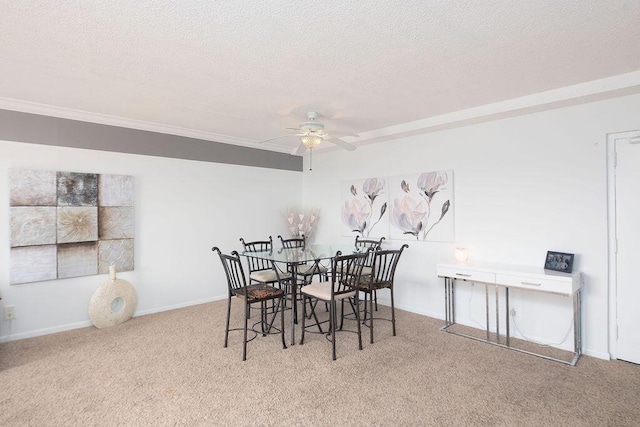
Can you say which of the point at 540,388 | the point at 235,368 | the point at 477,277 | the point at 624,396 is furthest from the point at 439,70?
the point at 235,368

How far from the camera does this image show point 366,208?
4941 mm

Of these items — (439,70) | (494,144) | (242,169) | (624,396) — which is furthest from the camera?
(242,169)

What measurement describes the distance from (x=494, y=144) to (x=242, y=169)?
351 cm

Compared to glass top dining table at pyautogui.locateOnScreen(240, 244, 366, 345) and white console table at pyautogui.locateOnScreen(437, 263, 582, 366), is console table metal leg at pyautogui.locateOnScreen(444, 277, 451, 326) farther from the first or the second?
glass top dining table at pyautogui.locateOnScreen(240, 244, 366, 345)

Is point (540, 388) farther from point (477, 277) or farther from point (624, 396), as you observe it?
point (477, 277)

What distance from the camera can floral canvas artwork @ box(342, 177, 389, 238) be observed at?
4727mm

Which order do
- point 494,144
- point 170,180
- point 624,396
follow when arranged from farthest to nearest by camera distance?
point 170,180 < point 494,144 < point 624,396

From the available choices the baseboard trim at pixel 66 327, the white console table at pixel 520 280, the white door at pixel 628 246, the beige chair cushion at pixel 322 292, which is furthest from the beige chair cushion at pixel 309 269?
the white door at pixel 628 246

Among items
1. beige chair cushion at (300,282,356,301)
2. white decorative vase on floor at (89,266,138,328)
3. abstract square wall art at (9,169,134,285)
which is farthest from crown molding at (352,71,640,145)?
white decorative vase on floor at (89,266,138,328)

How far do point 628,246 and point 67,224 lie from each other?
5482 mm

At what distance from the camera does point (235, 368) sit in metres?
2.82

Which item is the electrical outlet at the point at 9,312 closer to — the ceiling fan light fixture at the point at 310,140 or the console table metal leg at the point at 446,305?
the ceiling fan light fixture at the point at 310,140

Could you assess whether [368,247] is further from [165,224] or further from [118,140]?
[118,140]

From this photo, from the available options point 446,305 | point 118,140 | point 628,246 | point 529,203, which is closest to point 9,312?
point 118,140
